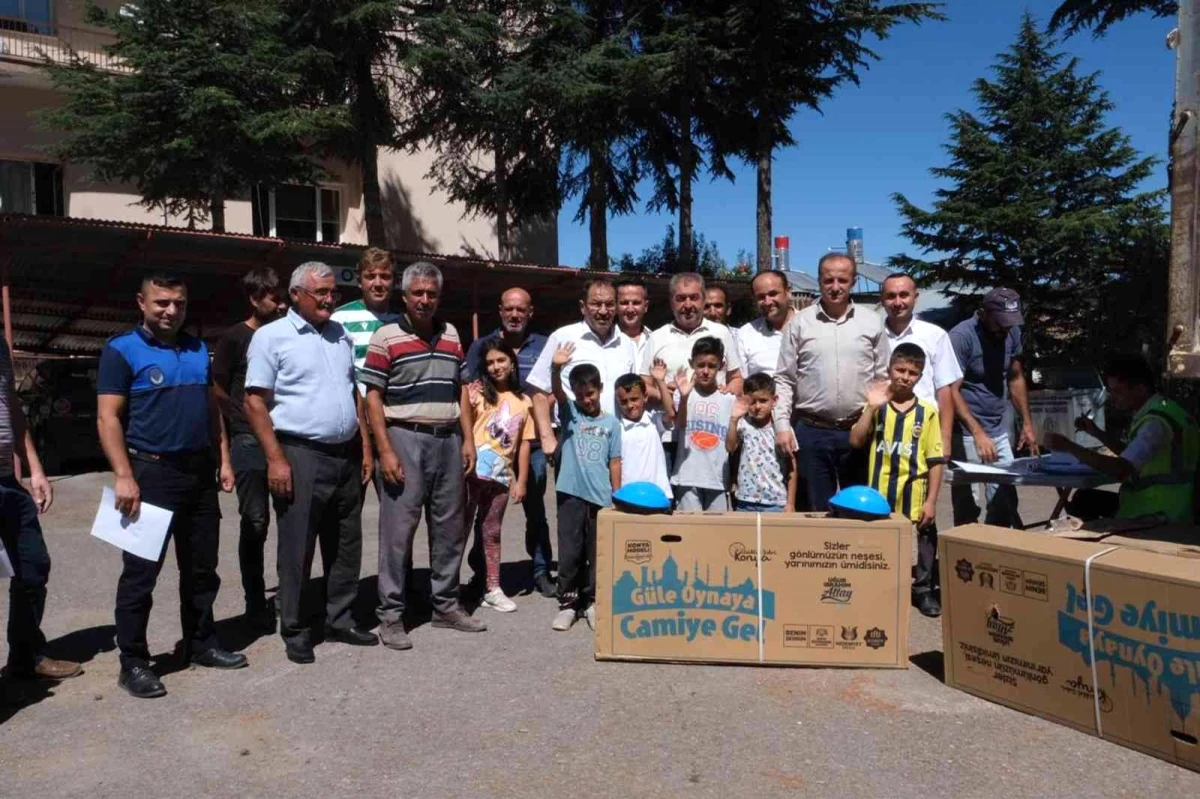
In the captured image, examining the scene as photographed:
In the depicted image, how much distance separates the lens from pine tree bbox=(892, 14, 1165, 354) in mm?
22125

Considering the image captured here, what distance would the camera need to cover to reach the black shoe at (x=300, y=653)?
16.5ft

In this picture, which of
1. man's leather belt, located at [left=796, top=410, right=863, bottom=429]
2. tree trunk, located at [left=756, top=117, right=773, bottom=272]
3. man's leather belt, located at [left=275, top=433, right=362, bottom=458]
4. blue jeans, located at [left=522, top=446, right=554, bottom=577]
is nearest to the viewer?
man's leather belt, located at [left=275, top=433, right=362, bottom=458]

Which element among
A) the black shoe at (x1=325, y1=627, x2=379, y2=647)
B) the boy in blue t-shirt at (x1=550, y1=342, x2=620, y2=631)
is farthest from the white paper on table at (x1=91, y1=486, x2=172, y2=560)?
the boy in blue t-shirt at (x1=550, y1=342, x2=620, y2=631)

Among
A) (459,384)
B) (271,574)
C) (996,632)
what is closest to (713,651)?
(996,632)

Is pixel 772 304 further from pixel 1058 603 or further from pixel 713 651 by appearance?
pixel 1058 603

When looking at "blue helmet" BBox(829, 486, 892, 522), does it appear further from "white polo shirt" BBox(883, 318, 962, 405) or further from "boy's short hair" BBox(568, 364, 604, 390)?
"boy's short hair" BBox(568, 364, 604, 390)

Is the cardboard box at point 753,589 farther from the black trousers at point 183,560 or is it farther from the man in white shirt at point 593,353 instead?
the black trousers at point 183,560

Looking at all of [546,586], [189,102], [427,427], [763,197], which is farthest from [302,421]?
[763,197]

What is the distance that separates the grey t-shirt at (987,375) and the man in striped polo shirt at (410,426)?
11.0ft

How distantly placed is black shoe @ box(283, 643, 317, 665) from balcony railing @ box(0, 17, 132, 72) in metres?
16.6

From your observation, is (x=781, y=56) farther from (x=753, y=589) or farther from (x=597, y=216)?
(x=753, y=589)

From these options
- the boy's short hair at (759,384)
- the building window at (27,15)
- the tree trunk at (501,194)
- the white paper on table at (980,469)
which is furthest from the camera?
the tree trunk at (501,194)

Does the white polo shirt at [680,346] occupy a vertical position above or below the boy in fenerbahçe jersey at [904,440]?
above

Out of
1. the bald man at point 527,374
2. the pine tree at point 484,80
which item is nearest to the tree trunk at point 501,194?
the pine tree at point 484,80
